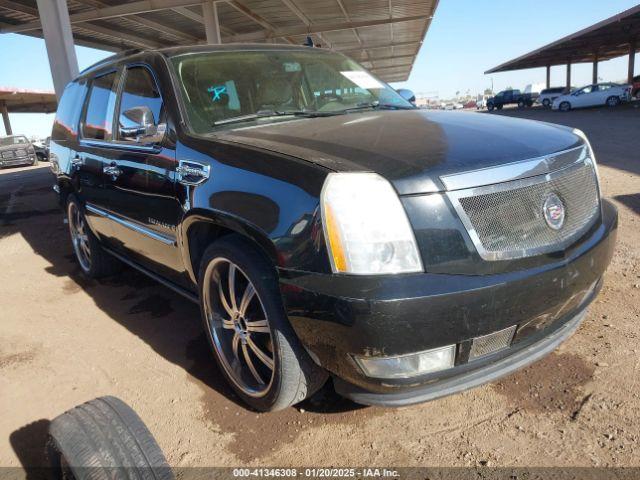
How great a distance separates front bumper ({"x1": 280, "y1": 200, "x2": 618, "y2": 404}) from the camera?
1773 mm

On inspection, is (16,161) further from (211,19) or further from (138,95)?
(138,95)

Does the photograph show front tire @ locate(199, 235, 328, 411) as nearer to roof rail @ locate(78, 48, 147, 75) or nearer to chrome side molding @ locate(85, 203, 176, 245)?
chrome side molding @ locate(85, 203, 176, 245)

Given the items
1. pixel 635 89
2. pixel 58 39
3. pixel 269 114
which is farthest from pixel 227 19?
pixel 635 89

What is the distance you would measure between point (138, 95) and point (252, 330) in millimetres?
1832

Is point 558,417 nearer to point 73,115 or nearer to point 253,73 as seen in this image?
point 253,73

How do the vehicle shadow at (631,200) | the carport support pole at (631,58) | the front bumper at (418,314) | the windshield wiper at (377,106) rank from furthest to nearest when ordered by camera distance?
the carport support pole at (631,58) < the vehicle shadow at (631,200) < the windshield wiper at (377,106) < the front bumper at (418,314)

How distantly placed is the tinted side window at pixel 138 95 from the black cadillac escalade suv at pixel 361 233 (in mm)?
25

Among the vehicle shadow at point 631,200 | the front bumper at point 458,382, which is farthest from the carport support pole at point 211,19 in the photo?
the front bumper at point 458,382

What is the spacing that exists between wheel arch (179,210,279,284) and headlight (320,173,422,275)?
1.03ft

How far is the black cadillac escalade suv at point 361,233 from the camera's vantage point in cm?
183

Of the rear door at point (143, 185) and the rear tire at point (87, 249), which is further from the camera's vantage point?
the rear tire at point (87, 249)

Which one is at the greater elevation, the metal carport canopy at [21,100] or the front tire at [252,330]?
the metal carport canopy at [21,100]

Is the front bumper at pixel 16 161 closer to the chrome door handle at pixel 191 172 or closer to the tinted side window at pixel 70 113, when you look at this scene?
the tinted side window at pixel 70 113

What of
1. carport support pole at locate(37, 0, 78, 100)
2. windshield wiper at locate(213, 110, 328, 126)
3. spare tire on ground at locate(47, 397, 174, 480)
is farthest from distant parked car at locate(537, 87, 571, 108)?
spare tire on ground at locate(47, 397, 174, 480)
